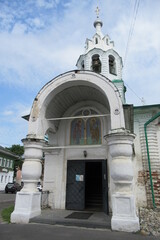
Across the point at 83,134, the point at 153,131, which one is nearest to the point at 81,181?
the point at 83,134

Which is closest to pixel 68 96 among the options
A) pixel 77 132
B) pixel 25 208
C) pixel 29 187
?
A: pixel 77 132

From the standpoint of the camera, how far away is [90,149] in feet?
27.7

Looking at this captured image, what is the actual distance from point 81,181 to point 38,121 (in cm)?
338

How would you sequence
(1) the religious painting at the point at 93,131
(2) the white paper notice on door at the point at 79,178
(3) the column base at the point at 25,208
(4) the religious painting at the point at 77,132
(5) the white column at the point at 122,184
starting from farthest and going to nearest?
(4) the religious painting at the point at 77,132 < (1) the religious painting at the point at 93,131 < (2) the white paper notice on door at the point at 79,178 < (3) the column base at the point at 25,208 < (5) the white column at the point at 122,184

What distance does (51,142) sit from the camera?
930cm

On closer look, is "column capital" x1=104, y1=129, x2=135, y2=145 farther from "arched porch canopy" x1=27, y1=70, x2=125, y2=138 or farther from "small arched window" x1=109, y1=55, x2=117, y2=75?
"small arched window" x1=109, y1=55, x2=117, y2=75

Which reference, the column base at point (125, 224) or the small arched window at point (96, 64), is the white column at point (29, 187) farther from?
the small arched window at point (96, 64)

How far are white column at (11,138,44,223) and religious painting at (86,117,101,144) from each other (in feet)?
8.88

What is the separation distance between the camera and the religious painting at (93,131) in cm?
866

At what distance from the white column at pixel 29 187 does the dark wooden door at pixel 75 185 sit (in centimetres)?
182

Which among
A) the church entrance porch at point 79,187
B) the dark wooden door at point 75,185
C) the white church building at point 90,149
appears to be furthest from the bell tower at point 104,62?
the dark wooden door at point 75,185

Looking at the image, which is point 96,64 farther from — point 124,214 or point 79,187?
point 124,214

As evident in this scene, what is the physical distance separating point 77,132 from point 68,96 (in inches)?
74.5

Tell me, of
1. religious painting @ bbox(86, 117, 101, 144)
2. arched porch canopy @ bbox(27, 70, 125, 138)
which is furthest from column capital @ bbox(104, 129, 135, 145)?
religious painting @ bbox(86, 117, 101, 144)
